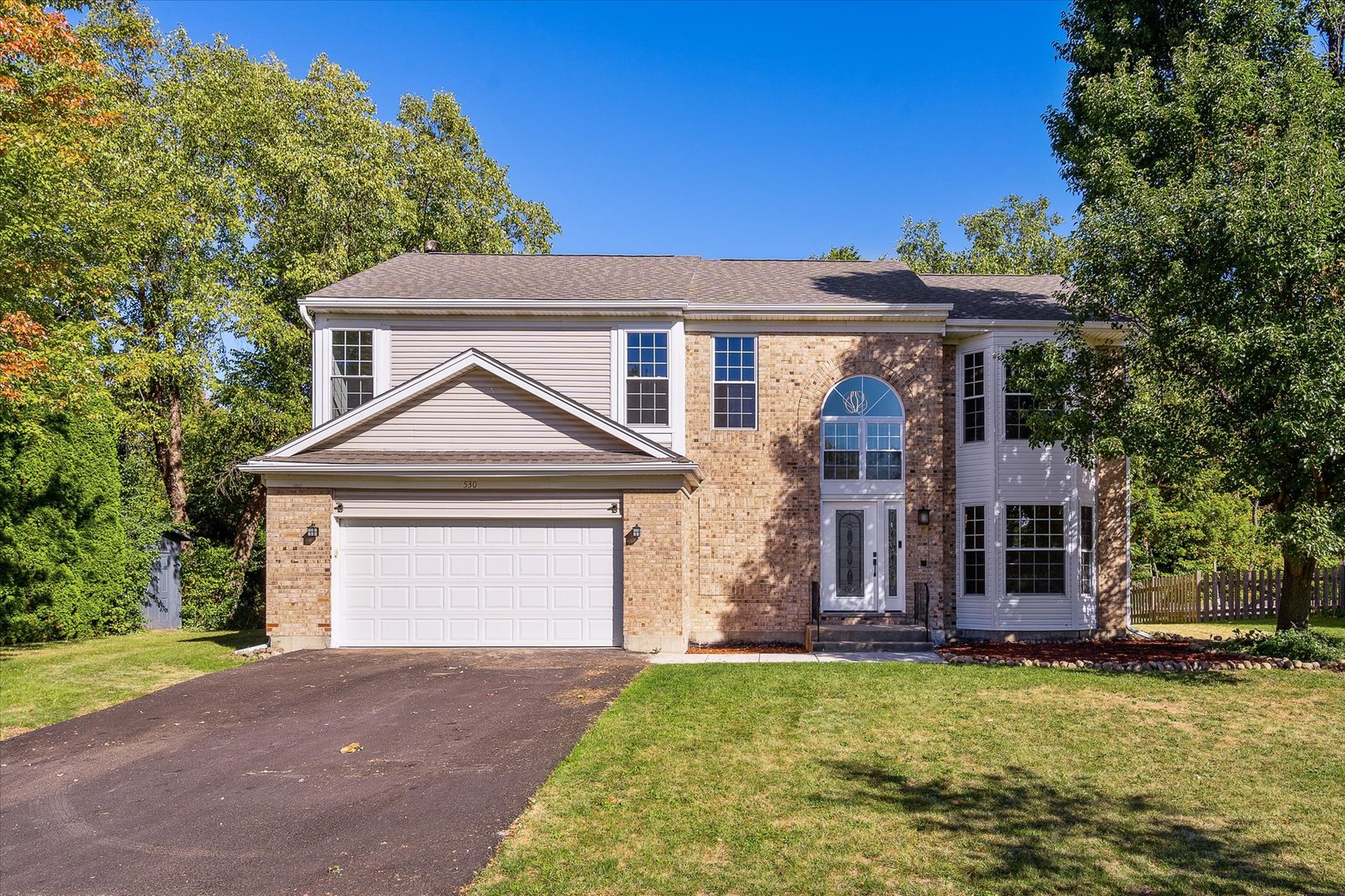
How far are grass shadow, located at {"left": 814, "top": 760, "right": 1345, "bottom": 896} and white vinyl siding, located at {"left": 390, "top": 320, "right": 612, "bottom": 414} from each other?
981 centimetres

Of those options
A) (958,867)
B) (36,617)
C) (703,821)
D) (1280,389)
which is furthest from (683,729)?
(36,617)

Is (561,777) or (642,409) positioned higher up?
(642,409)

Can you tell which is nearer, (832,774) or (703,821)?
(703,821)

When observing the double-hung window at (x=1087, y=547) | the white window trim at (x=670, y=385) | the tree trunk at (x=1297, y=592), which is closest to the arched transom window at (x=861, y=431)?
the white window trim at (x=670, y=385)

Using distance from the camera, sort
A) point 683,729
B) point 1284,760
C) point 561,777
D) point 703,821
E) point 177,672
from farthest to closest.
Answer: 1. point 177,672
2. point 683,729
3. point 1284,760
4. point 561,777
5. point 703,821

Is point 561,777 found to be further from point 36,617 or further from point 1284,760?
point 36,617

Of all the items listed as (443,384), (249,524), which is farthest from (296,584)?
(249,524)

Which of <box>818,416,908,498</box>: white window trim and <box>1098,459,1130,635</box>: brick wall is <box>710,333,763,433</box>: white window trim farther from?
<box>1098,459,1130,635</box>: brick wall

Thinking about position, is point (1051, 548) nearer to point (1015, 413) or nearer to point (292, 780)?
point (1015, 413)

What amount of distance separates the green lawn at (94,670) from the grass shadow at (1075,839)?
954 cm

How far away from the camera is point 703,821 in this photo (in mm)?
5758

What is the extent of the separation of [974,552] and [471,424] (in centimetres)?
975

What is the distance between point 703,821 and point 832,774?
1570 millimetres

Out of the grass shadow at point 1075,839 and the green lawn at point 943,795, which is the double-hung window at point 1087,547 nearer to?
the green lawn at point 943,795
